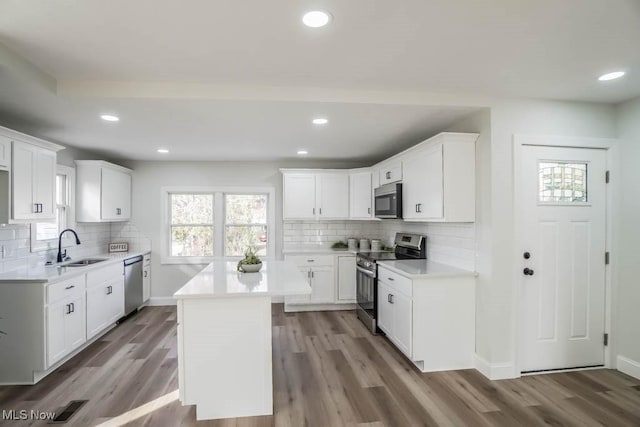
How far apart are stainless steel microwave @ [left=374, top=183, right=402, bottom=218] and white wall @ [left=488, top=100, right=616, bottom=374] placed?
3.77 feet

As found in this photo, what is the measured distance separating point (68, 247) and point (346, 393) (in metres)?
3.81

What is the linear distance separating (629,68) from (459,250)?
1.85 meters

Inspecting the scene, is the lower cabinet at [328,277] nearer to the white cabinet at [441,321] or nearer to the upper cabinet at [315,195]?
the upper cabinet at [315,195]

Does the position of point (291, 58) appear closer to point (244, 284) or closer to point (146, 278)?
point (244, 284)

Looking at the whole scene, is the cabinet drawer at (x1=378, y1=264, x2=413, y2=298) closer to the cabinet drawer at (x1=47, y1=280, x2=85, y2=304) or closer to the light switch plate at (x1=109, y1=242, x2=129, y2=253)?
the cabinet drawer at (x1=47, y1=280, x2=85, y2=304)

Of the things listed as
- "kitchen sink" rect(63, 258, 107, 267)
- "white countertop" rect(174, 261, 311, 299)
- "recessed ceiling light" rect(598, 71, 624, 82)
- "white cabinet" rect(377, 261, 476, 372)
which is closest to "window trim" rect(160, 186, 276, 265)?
"kitchen sink" rect(63, 258, 107, 267)

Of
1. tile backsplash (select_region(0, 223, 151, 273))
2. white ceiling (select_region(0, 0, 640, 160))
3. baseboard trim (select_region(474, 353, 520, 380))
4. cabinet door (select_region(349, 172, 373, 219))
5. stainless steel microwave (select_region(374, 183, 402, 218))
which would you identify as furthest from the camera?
cabinet door (select_region(349, 172, 373, 219))

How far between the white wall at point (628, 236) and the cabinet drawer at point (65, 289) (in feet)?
16.5

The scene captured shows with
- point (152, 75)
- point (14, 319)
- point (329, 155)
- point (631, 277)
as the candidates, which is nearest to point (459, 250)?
point (631, 277)

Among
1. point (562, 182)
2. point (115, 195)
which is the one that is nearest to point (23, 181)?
point (115, 195)

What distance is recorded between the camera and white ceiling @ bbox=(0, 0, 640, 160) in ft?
5.37

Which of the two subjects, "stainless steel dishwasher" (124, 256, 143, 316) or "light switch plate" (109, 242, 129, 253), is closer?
"stainless steel dishwasher" (124, 256, 143, 316)

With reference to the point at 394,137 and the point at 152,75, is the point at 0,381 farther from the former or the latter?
the point at 394,137

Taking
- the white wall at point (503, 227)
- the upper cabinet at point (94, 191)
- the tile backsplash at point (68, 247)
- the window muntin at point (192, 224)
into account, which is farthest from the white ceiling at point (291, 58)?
the window muntin at point (192, 224)
